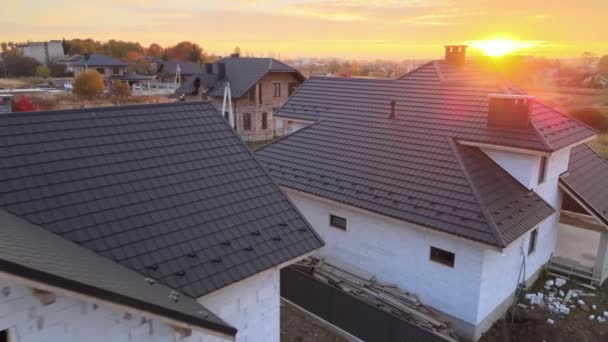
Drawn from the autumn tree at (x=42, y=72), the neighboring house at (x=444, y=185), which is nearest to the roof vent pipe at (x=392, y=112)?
the neighboring house at (x=444, y=185)

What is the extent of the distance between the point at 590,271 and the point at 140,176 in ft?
45.5

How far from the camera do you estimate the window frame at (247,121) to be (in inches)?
1407

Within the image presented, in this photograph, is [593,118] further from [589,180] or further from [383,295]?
[383,295]

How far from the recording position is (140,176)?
27.5ft

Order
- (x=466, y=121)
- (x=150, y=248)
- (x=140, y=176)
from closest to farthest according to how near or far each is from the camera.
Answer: (x=150, y=248) < (x=140, y=176) < (x=466, y=121)

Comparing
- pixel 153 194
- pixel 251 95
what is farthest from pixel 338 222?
pixel 251 95

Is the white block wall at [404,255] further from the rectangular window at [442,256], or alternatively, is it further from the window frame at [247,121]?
the window frame at [247,121]

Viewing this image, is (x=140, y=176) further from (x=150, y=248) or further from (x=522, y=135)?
(x=522, y=135)

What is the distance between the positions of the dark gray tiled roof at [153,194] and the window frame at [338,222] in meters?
4.44

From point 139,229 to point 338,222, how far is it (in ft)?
24.6

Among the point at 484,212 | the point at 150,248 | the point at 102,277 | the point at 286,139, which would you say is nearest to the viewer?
the point at 102,277

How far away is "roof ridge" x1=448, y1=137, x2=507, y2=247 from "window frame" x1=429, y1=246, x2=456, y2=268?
1.33 m

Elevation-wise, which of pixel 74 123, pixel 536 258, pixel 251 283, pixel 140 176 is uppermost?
pixel 74 123

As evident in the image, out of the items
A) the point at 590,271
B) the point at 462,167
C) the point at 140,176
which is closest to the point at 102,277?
the point at 140,176
